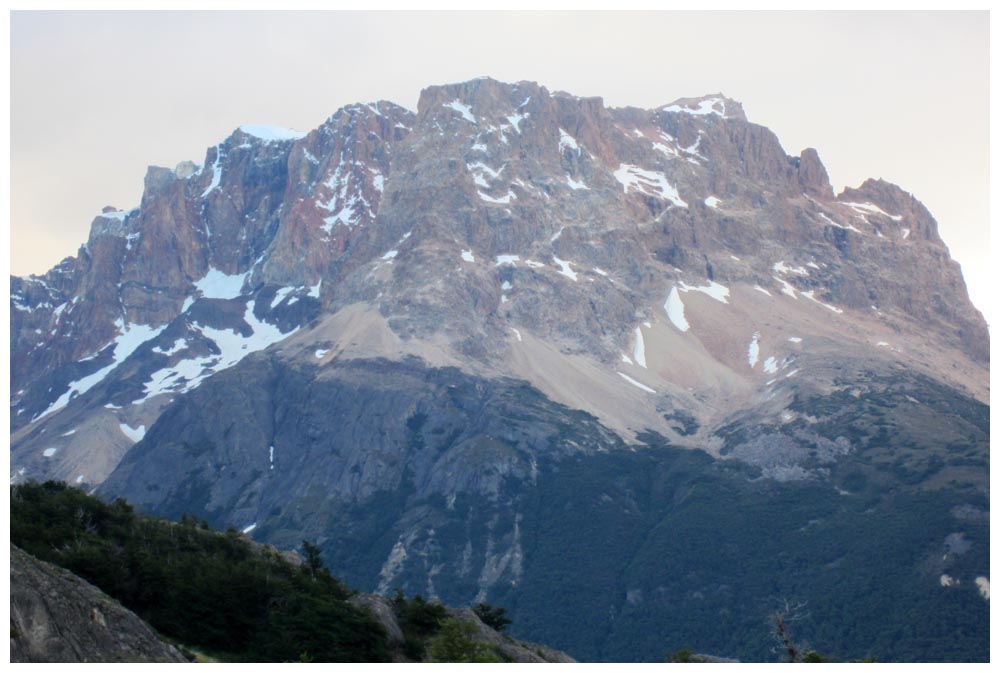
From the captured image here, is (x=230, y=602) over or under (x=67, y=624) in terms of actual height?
under

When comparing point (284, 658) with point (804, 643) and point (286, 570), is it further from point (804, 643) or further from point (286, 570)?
point (804, 643)

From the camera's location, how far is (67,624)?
47000mm

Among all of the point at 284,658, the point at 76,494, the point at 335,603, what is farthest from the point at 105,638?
the point at 76,494

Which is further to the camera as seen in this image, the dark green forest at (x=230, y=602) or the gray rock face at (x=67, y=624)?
the dark green forest at (x=230, y=602)

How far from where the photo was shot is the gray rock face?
45469 mm

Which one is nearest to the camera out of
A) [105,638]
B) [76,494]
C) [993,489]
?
[105,638]

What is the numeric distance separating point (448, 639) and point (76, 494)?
38.7 m

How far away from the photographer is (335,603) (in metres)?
65.2

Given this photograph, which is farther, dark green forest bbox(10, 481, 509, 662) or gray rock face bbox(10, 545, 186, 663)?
dark green forest bbox(10, 481, 509, 662)

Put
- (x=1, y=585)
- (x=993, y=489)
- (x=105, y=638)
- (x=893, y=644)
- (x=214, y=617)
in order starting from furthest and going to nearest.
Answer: (x=893, y=644) < (x=214, y=617) < (x=993, y=489) < (x=105, y=638) < (x=1, y=585)

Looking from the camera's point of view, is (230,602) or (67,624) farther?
(230,602)

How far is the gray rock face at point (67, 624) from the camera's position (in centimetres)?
4547
